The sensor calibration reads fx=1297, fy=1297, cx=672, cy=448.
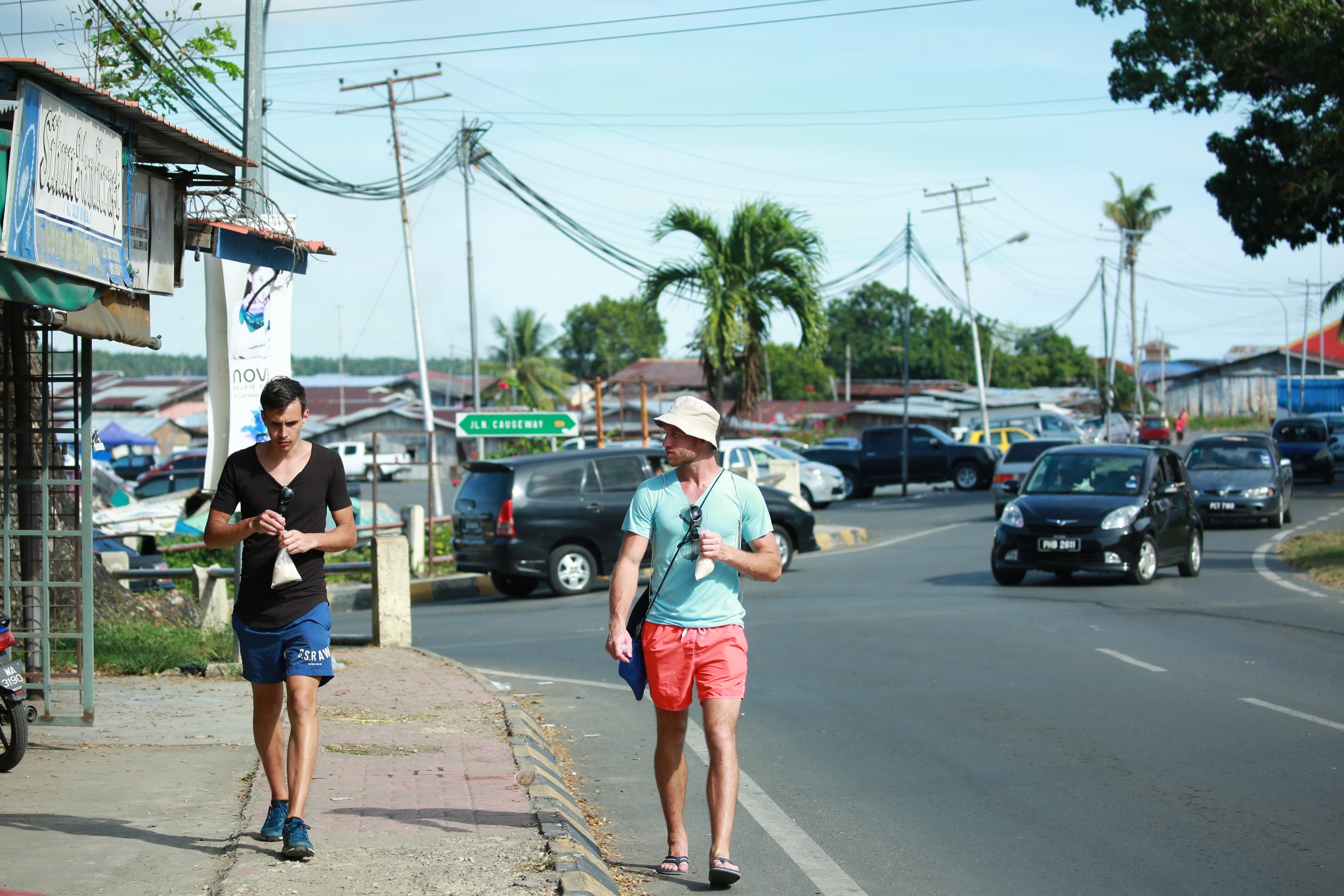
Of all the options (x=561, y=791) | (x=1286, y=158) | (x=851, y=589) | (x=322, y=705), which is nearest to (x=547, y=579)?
(x=851, y=589)

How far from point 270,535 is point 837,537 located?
19.9m

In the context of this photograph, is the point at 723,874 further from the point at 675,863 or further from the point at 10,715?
the point at 10,715

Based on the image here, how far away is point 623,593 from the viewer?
5.21 meters

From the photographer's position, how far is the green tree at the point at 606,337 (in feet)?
313

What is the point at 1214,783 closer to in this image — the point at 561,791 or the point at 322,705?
the point at 561,791

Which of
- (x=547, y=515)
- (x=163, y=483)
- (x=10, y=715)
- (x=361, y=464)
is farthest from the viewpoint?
(x=361, y=464)

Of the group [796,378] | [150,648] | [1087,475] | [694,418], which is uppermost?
[796,378]

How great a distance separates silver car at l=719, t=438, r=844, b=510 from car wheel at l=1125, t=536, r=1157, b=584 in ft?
48.2

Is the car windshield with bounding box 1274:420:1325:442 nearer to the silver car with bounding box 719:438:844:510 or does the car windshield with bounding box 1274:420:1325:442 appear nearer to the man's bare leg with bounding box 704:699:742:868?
the silver car with bounding box 719:438:844:510

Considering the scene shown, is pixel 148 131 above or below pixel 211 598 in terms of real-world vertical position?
above

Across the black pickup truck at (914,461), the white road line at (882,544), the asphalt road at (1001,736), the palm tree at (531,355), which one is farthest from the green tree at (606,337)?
the asphalt road at (1001,736)

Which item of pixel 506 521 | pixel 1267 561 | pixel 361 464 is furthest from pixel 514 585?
pixel 361 464

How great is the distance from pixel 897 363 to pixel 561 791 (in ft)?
304

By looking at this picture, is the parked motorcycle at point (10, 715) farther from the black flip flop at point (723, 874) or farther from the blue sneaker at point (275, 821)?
the black flip flop at point (723, 874)
